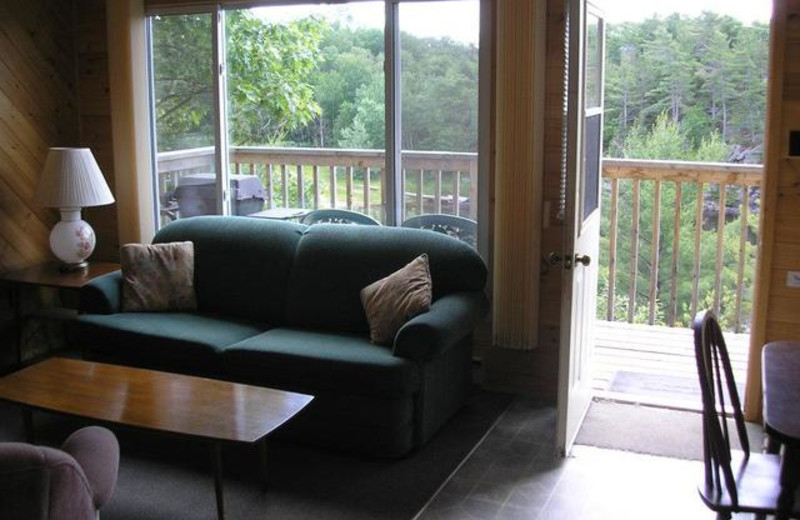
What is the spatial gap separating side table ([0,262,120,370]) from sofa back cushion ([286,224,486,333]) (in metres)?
1.22

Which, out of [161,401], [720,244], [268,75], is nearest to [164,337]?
[161,401]

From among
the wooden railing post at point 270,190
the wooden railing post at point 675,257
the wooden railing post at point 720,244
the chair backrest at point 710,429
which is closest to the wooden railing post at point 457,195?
the wooden railing post at point 270,190

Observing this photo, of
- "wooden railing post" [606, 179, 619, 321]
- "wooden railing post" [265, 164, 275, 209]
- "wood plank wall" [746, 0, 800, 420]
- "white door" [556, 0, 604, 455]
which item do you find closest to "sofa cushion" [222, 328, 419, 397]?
"white door" [556, 0, 604, 455]

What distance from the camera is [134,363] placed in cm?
430

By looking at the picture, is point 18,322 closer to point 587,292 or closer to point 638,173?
point 587,292

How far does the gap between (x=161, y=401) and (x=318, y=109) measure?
7.02 feet

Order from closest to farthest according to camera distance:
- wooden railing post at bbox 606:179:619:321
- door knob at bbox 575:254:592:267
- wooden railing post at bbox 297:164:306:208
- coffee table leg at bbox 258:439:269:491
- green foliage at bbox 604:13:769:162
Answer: coffee table leg at bbox 258:439:269:491, door knob at bbox 575:254:592:267, wooden railing post at bbox 297:164:306:208, green foliage at bbox 604:13:769:162, wooden railing post at bbox 606:179:619:321

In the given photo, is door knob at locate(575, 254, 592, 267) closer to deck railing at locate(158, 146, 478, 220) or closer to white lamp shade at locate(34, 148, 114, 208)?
deck railing at locate(158, 146, 478, 220)

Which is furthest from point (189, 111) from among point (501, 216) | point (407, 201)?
point (501, 216)

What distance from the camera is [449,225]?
4.69 metres

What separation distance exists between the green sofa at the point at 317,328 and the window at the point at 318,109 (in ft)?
1.26

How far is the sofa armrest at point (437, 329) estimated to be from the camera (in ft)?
12.1

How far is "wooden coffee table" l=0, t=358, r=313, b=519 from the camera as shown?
3104 millimetres

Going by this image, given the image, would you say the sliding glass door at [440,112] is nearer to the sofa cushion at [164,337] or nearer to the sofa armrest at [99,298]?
the sofa cushion at [164,337]
